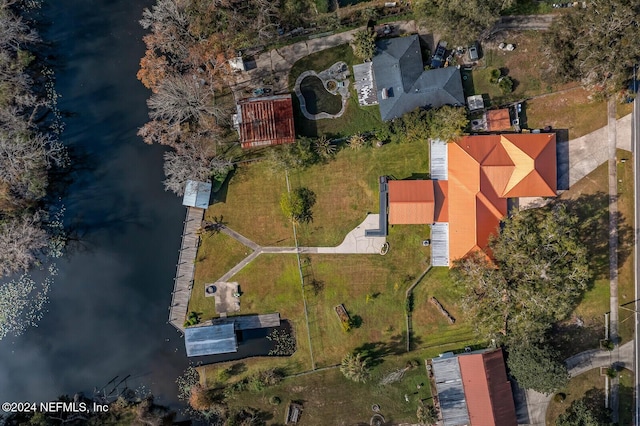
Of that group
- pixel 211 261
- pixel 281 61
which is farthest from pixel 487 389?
pixel 281 61

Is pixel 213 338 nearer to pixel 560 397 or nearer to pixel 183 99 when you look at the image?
pixel 183 99

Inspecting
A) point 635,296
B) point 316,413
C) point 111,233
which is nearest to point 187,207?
point 111,233

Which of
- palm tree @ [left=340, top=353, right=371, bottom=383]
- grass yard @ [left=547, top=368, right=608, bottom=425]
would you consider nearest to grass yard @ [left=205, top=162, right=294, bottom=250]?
palm tree @ [left=340, top=353, right=371, bottom=383]

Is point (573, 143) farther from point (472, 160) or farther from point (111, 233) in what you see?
point (111, 233)

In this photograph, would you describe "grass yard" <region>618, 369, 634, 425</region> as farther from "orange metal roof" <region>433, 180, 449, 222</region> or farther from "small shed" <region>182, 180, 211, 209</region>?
"small shed" <region>182, 180, 211, 209</region>

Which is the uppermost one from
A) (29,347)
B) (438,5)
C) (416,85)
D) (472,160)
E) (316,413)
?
(438,5)
